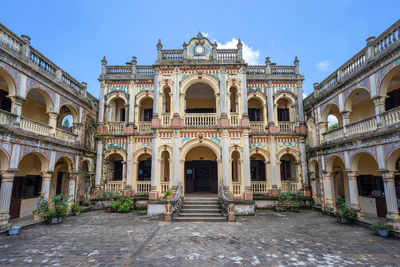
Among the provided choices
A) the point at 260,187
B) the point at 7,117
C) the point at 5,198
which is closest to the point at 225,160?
the point at 260,187

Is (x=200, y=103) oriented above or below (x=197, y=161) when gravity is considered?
above

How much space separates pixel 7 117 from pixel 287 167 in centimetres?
1780

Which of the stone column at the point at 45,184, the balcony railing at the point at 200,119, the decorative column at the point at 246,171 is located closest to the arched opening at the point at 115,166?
the stone column at the point at 45,184

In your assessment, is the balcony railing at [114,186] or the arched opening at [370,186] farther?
the balcony railing at [114,186]

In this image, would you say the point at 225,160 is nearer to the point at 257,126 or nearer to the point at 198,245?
the point at 257,126

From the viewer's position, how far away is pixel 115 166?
1752cm

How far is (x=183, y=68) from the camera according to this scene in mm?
15055

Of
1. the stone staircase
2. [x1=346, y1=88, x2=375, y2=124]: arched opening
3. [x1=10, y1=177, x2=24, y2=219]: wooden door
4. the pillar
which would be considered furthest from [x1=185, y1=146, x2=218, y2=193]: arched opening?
[x1=10, y1=177, x2=24, y2=219]: wooden door

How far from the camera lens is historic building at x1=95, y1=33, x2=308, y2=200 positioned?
14.1m

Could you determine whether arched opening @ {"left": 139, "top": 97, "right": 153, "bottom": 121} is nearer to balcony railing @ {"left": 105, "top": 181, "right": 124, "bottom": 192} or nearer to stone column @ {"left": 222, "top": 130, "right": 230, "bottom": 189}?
balcony railing @ {"left": 105, "top": 181, "right": 124, "bottom": 192}

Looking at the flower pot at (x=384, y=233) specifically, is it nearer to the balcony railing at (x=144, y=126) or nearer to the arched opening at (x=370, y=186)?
the arched opening at (x=370, y=186)

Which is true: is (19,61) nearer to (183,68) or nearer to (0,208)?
(0,208)

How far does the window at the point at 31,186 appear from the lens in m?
13.1

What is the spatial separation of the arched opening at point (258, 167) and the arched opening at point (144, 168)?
834 cm
